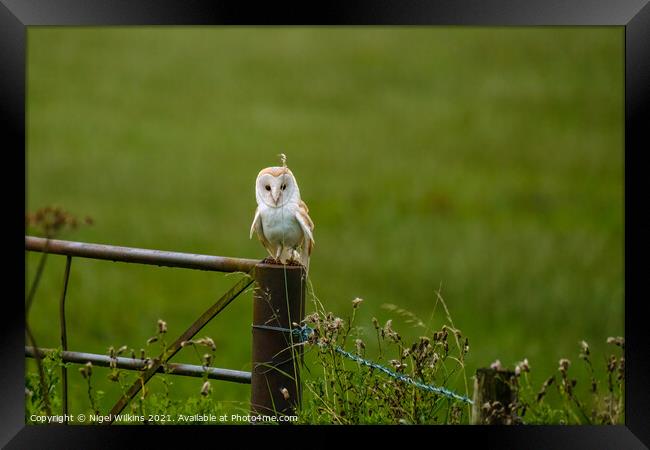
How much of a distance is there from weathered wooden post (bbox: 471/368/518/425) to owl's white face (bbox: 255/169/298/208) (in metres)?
1.23

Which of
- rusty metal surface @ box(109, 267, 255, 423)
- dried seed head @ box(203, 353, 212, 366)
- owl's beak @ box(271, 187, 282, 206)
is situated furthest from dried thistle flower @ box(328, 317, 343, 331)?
owl's beak @ box(271, 187, 282, 206)

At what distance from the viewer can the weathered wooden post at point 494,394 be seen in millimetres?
4605

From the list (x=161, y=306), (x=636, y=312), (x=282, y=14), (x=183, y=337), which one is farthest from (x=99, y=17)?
(x=161, y=306)

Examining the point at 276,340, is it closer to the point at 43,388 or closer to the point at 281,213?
the point at 281,213

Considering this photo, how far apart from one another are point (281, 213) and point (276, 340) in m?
0.67

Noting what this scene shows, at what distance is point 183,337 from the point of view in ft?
15.8

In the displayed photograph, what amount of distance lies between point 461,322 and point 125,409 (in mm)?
6096

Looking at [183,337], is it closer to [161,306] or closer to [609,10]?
[609,10]

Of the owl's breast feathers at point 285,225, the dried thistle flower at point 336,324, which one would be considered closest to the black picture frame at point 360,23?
the dried thistle flower at point 336,324

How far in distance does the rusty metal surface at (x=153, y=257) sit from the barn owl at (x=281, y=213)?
1.03ft

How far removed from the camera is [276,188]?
5000 mm

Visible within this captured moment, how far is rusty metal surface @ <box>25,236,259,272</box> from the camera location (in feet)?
15.4

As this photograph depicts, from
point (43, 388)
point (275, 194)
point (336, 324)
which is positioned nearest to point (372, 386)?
point (336, 324)

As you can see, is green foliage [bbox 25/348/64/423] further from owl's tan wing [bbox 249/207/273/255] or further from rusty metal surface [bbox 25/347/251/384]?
owl's tan wing [bbox 249/207/273/255]
